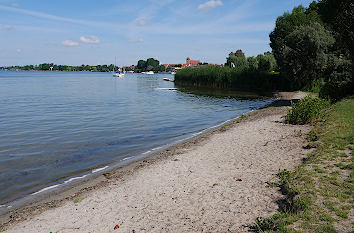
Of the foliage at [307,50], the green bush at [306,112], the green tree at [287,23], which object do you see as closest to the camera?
→ the green bush at [306,112]

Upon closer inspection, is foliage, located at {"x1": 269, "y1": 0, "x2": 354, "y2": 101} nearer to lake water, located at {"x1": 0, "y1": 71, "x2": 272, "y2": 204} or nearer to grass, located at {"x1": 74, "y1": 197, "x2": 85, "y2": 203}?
lake water, located at {"x1": 0, "y1": 71, "x2": 272, "y2": 204}

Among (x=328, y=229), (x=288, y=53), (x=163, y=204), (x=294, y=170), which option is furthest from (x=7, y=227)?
(x=288, y=53)

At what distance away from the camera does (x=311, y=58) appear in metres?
33.1

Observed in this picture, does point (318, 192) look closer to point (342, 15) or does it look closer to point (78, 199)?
point (78, 199)

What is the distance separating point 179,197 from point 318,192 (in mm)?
3569

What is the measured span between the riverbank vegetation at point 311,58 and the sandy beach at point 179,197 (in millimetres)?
17107

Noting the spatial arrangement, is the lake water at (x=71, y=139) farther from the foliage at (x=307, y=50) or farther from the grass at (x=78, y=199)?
the foliage at (x=307, y=50)

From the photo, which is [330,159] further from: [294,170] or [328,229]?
[328,229]

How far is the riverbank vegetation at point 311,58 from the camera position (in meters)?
25.1

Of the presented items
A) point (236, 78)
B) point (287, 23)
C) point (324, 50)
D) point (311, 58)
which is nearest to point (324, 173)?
point (311, 58)

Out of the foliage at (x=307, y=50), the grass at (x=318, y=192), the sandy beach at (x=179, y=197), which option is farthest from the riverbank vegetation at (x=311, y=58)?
the sandy beach at (x=179, y=197)

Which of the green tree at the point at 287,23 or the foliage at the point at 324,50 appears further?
the green tree at the point at 287,23

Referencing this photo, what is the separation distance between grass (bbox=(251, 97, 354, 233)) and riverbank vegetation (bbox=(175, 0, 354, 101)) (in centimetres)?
1668

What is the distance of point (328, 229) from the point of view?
16.7 feet
